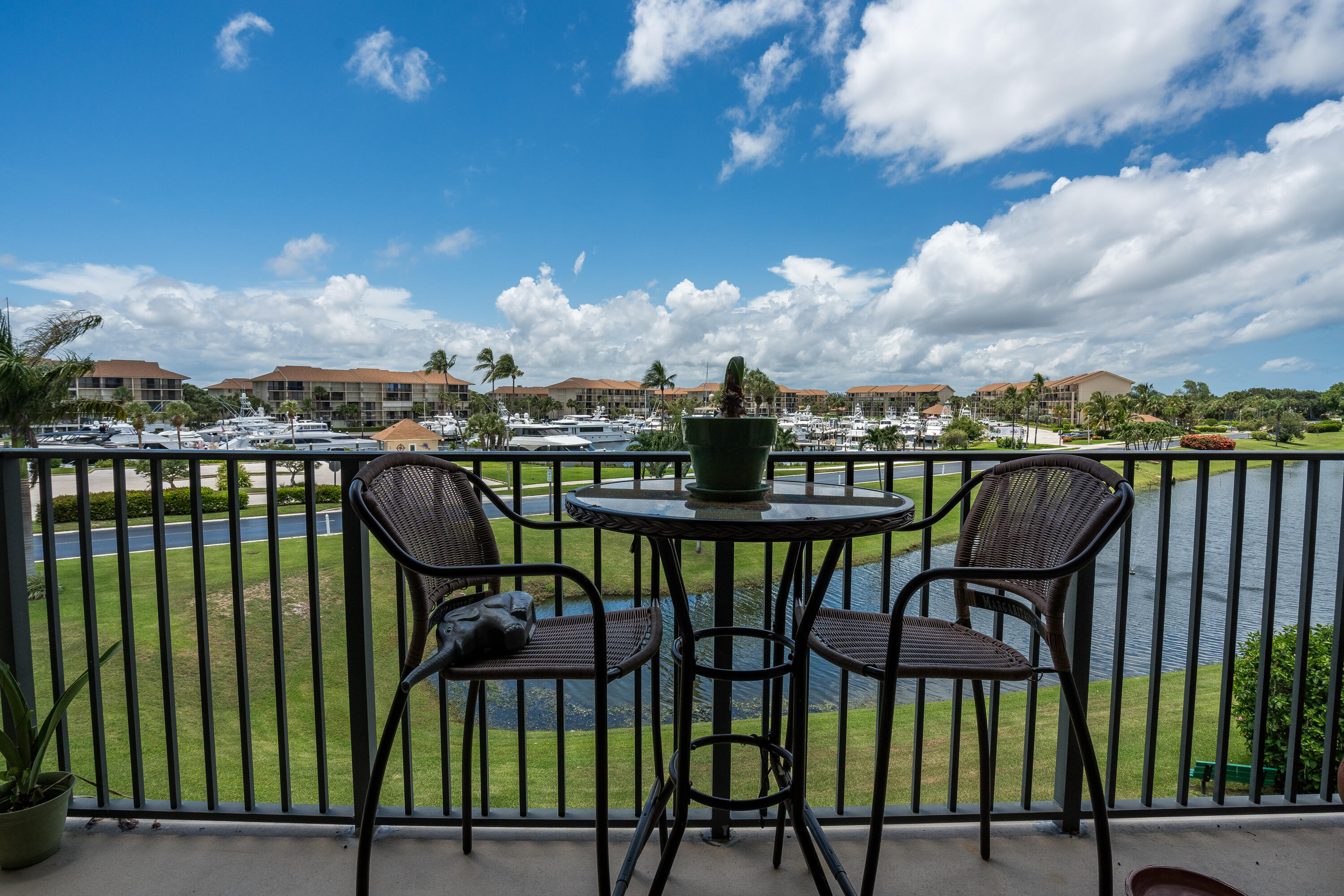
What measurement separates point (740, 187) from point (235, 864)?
175 ft

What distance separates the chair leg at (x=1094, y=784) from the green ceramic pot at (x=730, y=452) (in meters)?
0.77

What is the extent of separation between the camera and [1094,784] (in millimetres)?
1301

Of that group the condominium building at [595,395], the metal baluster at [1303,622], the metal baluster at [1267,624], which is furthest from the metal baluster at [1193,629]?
the condominium building at [595,395]

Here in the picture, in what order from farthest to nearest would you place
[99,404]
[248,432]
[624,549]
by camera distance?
[248,432] → [624,549] → [99,404]

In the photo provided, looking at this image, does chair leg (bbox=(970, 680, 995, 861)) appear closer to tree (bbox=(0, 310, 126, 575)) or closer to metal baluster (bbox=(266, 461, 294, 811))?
metal baluster (bbox=(266, 461, 294, 811))

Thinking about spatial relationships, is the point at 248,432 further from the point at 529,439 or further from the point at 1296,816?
the point at 1296,816

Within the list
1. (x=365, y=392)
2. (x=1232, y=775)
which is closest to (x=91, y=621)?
(x=1232, y=775)

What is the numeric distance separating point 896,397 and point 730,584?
64.2 metres

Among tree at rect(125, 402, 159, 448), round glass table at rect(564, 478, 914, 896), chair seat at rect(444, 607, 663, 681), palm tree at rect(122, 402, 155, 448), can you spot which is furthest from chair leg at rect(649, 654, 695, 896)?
palm tree at rect(122, 402, 155, 448)

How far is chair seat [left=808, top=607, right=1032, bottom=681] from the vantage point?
48.6 inches

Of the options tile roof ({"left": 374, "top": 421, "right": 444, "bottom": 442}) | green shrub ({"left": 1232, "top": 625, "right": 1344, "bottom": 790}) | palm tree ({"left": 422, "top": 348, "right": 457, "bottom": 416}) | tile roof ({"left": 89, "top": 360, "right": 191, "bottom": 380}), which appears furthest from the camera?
palm tree ({"left": 422, "top": 348, "right": 457, "bottom": 416})

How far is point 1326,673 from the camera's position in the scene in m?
2.73

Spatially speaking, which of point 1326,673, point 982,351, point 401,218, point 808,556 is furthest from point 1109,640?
point 401,218

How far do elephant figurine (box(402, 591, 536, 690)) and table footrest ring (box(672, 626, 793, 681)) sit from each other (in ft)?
1.14
